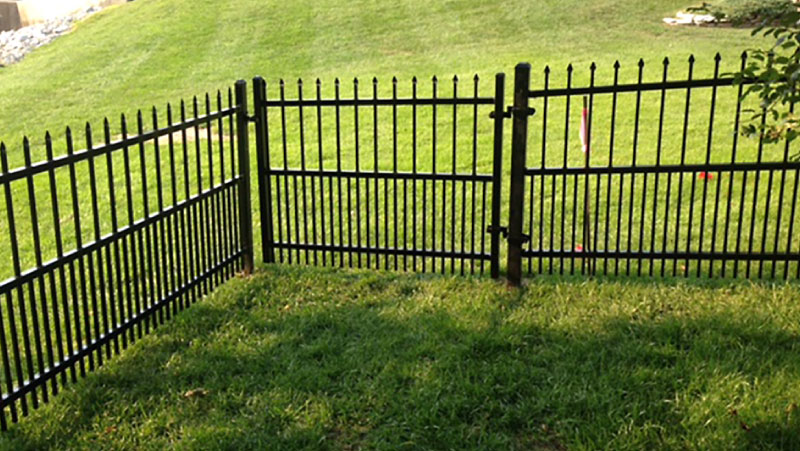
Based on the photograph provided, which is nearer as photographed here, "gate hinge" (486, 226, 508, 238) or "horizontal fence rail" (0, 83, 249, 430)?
"horizontal fence rail" (0, 83, 249, 430)

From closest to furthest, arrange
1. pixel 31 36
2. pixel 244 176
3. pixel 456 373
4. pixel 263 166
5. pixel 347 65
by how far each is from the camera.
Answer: pixel 456 373 < pixel 244 176 < pixel 263 166 < pixel 347 65 < pixel 31 36

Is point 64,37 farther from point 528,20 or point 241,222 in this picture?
point 241,222

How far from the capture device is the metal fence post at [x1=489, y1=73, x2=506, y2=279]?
5949mm

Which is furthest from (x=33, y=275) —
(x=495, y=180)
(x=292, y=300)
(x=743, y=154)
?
(x=743, y=154)

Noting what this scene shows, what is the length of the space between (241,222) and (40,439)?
2776 millimetres

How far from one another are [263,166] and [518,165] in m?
2.30

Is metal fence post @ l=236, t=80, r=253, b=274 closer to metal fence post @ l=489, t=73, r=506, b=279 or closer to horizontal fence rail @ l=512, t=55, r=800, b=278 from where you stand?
metal fence post @ l=489, t=73, r=506, b=279

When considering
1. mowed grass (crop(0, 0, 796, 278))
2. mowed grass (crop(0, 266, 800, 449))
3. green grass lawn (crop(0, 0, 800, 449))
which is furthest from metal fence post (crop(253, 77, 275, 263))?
mowed grass (crop(0, 0, 796, 278))

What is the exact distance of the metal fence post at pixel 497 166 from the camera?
234 inches

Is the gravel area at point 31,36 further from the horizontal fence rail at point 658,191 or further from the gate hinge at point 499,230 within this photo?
the gate hinge at point 499,230

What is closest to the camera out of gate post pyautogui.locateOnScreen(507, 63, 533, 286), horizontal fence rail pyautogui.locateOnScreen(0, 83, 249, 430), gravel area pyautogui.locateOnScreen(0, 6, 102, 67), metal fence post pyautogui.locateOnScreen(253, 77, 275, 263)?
horizontal fence rail pyautogui.locateOnScreen(0, 83, 249, 430)

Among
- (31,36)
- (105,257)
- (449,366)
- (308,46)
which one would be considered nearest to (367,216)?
(449,366)

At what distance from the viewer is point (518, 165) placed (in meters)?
5.96

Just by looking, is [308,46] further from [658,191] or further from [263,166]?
[263,166]
